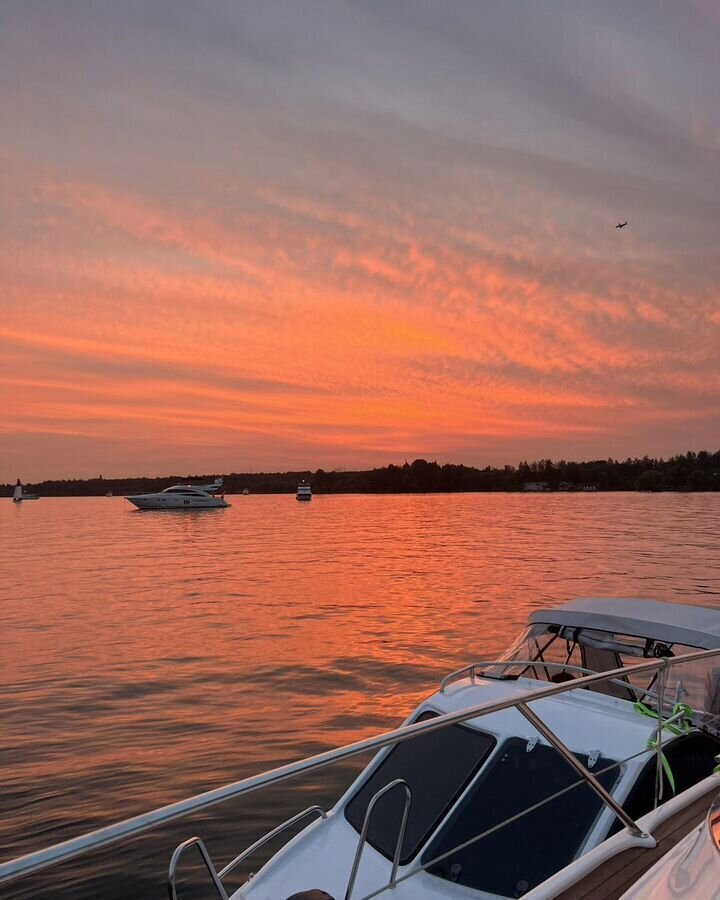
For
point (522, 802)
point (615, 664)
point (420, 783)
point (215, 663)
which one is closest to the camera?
point (522, 802)

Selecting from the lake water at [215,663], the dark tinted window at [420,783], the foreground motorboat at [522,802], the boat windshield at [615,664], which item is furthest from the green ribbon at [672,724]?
the lake water at [215,663]

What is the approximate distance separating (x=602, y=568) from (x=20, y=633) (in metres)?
28.3

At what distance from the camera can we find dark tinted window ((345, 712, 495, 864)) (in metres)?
5.48

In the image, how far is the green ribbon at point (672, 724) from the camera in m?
5.64

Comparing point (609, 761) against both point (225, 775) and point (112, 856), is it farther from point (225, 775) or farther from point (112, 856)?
point (225, 775)

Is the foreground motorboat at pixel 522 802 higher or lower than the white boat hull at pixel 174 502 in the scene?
higher

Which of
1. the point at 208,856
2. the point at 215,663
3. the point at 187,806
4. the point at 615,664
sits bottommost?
the point at 215,663

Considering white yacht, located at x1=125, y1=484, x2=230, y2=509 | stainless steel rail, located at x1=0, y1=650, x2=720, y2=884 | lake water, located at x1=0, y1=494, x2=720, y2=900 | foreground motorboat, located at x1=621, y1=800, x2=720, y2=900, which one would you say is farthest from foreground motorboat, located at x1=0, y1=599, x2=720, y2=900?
white yacht, located at x1=125, y1=484, x2=230, y2=509

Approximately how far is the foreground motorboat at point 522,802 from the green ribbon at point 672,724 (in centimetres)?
2

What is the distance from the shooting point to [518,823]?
5324 millimetres

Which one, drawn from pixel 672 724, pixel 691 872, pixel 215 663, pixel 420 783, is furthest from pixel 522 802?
pixel 215 663

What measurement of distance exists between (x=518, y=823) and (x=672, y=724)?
1.83 meters

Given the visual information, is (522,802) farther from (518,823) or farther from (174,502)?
(174,502)

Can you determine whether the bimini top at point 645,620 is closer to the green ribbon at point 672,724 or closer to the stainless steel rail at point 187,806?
the green ribbon at point 672,724
